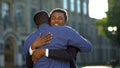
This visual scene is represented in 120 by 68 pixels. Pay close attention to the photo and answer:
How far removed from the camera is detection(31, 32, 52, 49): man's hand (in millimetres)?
4711

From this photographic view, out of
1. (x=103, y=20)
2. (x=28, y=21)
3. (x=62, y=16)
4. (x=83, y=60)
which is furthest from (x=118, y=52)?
(x=62, y=16)

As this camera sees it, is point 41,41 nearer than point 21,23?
Yes

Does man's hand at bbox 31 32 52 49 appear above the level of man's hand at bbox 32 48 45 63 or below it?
above

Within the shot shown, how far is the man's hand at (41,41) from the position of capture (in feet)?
15.5

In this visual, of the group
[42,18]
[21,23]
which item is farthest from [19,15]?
[42,18]

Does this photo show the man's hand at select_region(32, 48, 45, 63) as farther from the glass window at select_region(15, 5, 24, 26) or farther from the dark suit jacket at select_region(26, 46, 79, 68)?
the glass window at select_region(15, 5, 24, 26)

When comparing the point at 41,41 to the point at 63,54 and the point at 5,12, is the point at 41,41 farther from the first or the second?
the point at 5,12

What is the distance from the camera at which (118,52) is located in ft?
278

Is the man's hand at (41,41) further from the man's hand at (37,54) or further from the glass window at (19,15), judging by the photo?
the glass window at (19,15)

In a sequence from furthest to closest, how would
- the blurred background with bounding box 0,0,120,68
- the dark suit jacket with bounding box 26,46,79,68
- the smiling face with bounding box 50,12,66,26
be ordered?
the blurred background with bounding box 0,0,120,68 < the smiling face with bounding box 50,12,66,26 < the dark suit jacket with bounding box 26,46,79,68

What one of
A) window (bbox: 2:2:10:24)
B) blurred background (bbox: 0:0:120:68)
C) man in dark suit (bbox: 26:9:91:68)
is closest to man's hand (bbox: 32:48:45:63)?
man in dark suit (bbox: 26:9:91:68)

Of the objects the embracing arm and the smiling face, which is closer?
the embracing arm

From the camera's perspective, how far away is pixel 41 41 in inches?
187

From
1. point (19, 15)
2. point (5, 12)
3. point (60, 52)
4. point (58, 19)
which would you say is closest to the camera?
point (60, 52)
